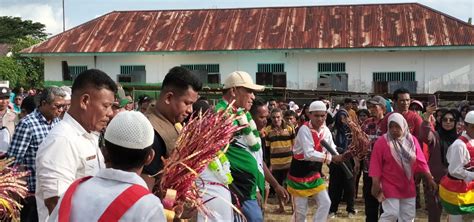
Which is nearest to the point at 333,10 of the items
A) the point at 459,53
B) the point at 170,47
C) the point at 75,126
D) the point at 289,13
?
the point at 289,13

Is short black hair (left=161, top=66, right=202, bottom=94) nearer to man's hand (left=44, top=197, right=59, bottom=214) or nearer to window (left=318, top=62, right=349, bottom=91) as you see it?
man's hand (left=44, top=197, right=59, bottom=214)

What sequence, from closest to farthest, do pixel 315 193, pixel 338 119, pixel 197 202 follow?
pixel 197 202, pixel 315 193, pixel 338 119

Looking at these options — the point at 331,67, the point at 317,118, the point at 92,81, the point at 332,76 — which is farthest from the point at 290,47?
the point at 92,81

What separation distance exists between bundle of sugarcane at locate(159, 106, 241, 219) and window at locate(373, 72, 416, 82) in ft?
80.4

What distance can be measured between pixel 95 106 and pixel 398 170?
4158 mm

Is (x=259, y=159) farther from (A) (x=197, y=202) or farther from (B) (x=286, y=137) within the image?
(B) (x=286, y=137)

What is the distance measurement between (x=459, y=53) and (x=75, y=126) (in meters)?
25.7

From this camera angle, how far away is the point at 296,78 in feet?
92.3

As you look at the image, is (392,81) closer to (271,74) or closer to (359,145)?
(271,74)

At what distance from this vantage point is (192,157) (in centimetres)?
319

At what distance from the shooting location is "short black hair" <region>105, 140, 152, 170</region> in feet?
8.05

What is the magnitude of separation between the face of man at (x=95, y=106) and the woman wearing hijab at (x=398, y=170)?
13.2 feet

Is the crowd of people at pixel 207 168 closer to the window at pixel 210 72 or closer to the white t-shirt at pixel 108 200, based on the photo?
the white t-shirt at pixel 108 200

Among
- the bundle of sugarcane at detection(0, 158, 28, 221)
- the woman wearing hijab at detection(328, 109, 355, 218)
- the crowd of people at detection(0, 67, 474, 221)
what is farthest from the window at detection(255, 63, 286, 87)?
the bundle of sugarcane at detection(0, 158, 28, 221)
